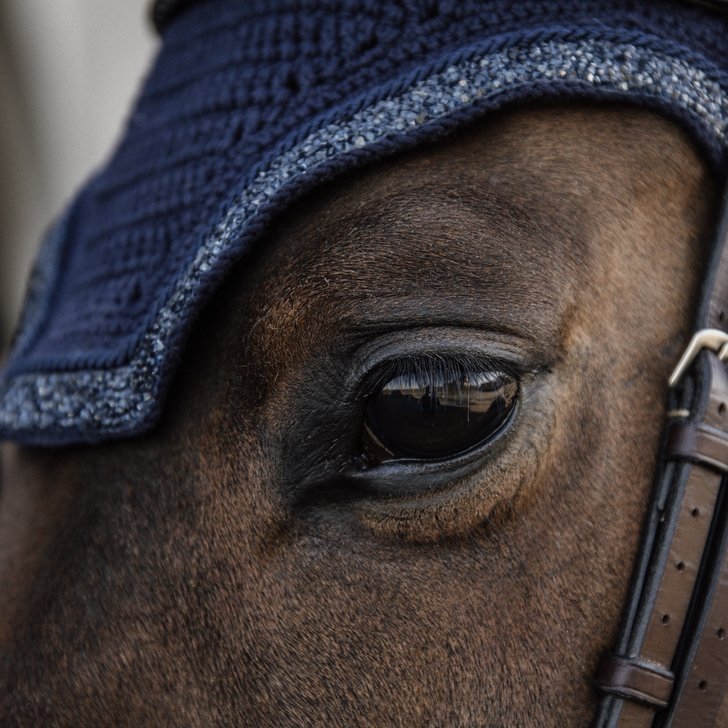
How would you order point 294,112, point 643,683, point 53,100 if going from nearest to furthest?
point 643,683 → point 294,112 → point 53,100

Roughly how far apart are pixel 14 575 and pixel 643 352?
894 mm

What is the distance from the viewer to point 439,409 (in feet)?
3.39

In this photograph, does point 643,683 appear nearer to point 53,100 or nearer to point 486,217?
point 486,217

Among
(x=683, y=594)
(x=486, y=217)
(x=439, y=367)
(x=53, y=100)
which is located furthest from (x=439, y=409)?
(x=53, y=100)

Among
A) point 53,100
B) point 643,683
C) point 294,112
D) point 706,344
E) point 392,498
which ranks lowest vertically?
point 643,683

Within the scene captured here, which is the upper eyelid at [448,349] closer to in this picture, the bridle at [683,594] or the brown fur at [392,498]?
the brown fur at [392,498]

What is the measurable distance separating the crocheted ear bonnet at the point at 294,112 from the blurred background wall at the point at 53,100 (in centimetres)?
307

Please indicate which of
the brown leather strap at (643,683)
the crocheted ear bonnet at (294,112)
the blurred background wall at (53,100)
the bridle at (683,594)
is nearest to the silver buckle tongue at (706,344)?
the bridle at (683,594)

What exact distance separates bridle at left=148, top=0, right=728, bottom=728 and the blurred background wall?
359cm

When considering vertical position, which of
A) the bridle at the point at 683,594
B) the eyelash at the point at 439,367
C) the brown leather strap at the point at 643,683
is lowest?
the brown leather strap at the point at 643,683

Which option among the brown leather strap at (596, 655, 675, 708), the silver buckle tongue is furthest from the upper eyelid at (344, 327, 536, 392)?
the brown leather strap at (596, 655, 675, 708)

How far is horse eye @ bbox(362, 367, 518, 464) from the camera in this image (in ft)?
3.36

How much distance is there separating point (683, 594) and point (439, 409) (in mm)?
364

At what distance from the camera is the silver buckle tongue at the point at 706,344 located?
1056 millimetres
